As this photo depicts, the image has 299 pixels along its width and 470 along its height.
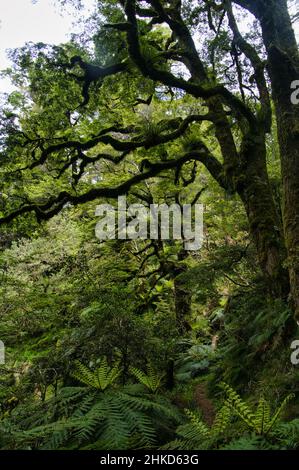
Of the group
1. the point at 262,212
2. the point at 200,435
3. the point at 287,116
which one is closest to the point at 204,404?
the point at 262,212

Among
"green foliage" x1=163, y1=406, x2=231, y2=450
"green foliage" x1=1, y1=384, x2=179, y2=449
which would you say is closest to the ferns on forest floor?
"green foliage" x1=163, y1=406, x2=231, y2=450

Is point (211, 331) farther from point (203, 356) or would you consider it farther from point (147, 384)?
point (147, 384)

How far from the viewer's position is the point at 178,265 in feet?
39.3

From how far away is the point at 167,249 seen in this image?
11.6 m

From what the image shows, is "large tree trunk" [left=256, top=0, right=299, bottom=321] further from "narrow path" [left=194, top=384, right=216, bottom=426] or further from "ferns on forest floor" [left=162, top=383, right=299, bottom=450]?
"ferns on forest floor" [left=162, top=383, right=299, bottom=450]

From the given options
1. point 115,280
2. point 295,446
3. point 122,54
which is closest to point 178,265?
point 115,280

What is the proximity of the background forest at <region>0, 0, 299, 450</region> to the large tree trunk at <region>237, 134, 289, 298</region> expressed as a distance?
0.08 ft

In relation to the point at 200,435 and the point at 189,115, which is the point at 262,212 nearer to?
the point at 189,115

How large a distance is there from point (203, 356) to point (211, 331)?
4150 millimetres

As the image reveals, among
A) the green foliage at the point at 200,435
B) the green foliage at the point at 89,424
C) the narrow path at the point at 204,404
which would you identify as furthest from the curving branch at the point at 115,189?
the green foliage at the point at 200,435

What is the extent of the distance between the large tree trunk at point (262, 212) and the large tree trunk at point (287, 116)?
2.88 ft

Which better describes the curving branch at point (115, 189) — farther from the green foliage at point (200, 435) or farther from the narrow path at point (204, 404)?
the green foliage at point (200, 435)

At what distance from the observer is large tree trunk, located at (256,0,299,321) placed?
16.3 ft

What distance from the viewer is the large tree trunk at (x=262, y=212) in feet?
19.8
